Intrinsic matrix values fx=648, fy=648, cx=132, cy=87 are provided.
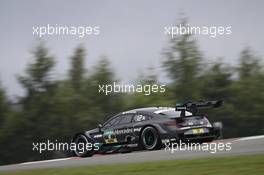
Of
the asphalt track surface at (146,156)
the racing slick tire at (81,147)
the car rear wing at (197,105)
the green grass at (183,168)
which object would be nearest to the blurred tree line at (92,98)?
the racing slick tire at (81,147)

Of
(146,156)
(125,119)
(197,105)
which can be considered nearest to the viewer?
(197,105)

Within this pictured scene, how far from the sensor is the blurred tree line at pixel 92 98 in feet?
46.1

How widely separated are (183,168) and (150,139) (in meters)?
2.31

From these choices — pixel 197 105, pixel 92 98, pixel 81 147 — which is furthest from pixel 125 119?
pixel 92 98

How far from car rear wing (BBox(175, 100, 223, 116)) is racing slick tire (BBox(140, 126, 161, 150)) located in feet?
2.07

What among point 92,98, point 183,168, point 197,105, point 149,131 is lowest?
point 183,168

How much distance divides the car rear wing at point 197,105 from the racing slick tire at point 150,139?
24.8 inches

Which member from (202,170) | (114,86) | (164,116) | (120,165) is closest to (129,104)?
(114,86)

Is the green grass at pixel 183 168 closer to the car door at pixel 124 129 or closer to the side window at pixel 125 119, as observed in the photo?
the car door at pixel 124 129

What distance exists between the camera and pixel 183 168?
9922mm

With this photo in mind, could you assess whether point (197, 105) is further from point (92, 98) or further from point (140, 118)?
point (92, 98)

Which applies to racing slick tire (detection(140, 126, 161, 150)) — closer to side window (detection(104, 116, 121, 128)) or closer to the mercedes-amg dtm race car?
the mercedes-amg dtm race car

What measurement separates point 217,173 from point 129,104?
19.5ft

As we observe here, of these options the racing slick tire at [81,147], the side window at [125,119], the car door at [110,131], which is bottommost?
the racing slick tire at [81,147]
